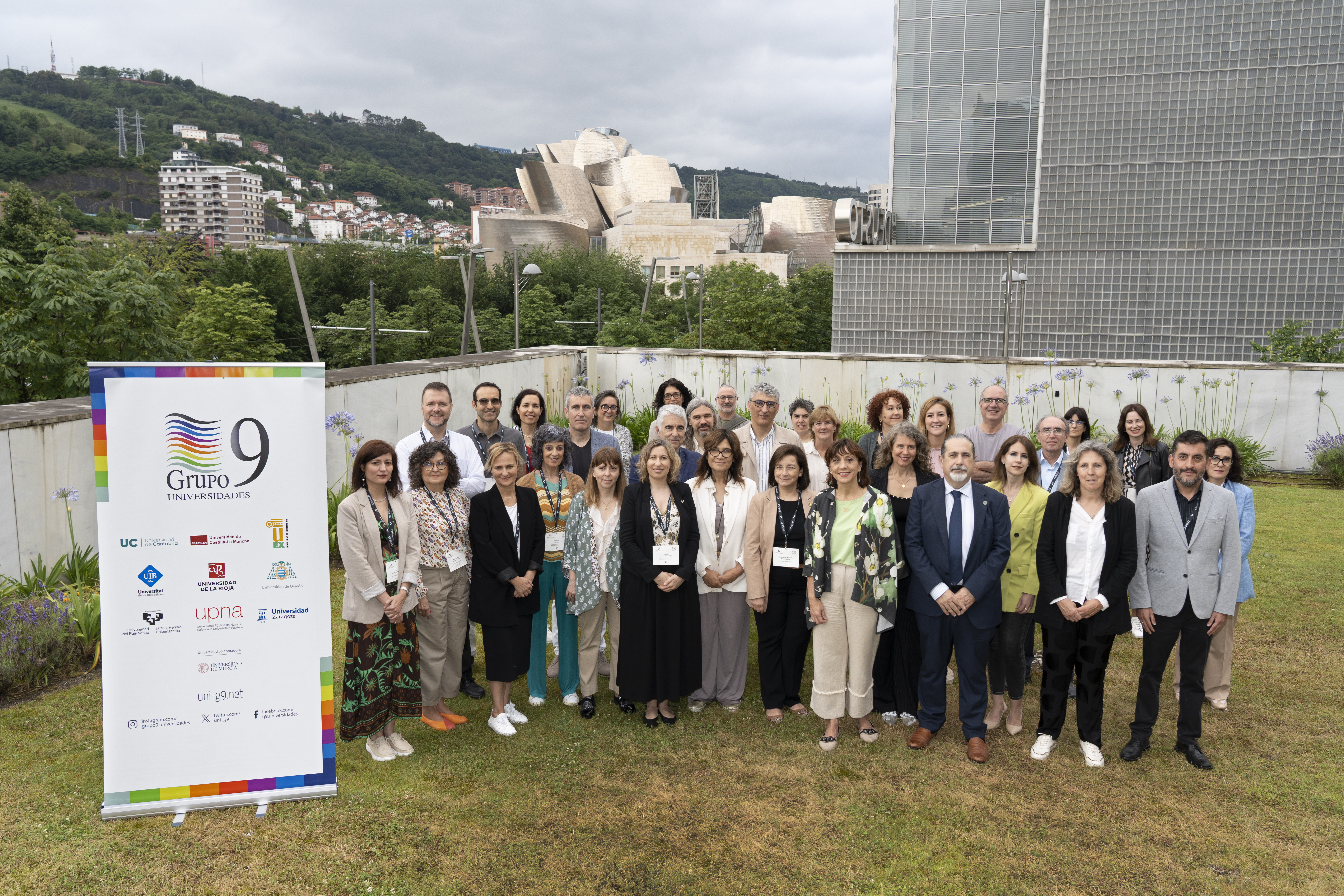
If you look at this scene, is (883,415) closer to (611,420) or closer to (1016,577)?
(1016,577)

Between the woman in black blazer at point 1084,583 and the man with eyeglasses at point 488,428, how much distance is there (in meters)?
3.33

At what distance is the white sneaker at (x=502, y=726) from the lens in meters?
4.80

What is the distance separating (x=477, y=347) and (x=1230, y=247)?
53.9 feet

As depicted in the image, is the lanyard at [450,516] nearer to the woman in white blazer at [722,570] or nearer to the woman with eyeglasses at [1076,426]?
the woman in white blazer at [722,570]

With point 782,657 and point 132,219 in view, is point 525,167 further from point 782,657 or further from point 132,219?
point 782,657

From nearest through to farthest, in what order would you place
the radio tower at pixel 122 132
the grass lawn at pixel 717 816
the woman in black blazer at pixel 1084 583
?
the grass lawn at pixel 717 816 → the woman in black blazer at pixel 1084 583 → the radio tower at pixel 122 132

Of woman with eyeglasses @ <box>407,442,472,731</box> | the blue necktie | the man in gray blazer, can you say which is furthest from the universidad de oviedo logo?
the man in gray blazer

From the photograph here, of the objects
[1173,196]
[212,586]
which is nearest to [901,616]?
[212,586]

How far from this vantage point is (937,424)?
213 inches

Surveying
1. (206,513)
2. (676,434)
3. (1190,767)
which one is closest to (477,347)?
(676,434)

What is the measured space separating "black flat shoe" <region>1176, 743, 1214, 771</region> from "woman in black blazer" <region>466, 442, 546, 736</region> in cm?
376

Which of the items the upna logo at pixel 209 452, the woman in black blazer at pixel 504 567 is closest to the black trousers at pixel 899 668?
the woman in black blazer at pixel 504 567

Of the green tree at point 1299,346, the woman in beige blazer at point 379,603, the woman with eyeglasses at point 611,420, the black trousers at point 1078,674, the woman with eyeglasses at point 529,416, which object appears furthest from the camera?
the green tree at point 1299,346

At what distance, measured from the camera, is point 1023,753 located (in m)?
4.64
